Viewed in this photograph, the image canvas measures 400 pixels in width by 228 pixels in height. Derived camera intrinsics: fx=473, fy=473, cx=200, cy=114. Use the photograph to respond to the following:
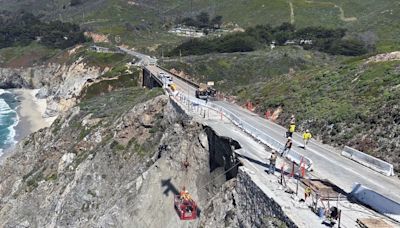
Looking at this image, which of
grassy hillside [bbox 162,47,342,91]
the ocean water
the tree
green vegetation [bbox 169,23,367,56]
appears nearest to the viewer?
grassy hillside [bbox 162,47,342,91]

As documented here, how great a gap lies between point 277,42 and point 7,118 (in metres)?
55.3

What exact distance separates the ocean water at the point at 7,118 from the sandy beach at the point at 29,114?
0.93 meters

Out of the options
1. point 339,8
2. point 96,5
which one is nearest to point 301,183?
point 339,8

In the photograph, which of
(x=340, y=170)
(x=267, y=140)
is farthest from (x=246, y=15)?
(x=340, y=170)

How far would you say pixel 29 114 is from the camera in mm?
87875

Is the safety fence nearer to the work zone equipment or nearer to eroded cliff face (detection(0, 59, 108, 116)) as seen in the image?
the work zone equipment

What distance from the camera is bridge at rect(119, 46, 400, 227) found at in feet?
57.5

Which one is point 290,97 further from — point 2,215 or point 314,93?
point 2,215

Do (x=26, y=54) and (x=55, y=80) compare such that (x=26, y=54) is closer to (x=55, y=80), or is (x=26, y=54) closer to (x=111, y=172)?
(x=55, y=80)

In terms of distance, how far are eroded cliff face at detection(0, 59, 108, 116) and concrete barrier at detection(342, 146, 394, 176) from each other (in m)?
53.0

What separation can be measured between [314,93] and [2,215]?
1074 inches

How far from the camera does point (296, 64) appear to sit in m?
74.8

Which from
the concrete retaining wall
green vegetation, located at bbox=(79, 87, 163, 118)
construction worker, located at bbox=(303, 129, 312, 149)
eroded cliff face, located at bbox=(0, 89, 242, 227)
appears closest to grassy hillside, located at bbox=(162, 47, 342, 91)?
green vegetation, located at bbox=(79, 87, 163, 118)

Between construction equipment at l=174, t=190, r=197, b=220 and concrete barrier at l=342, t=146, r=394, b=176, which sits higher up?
concrete barrier at l=342, t=146, r=394, b=176
